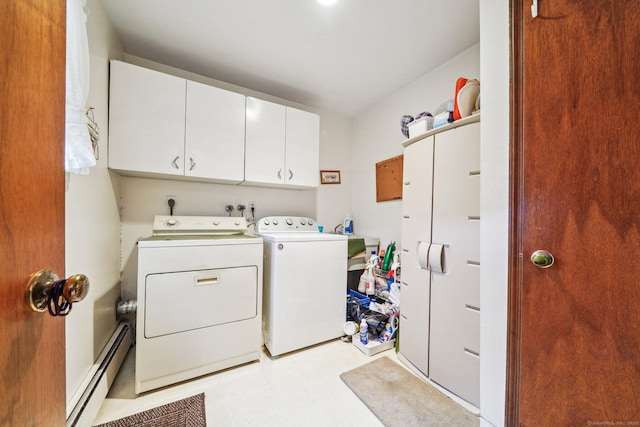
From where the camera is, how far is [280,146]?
2.33 meters

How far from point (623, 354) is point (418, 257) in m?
1.05

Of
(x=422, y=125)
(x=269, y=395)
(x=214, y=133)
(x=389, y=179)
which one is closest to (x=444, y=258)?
(x=422, y=125)

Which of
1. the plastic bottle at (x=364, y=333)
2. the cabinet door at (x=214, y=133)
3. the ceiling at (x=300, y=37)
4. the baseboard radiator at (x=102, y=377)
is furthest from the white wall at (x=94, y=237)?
the plastic bottle at (x=364, y=333)

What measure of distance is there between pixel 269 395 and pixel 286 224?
1.50 metres

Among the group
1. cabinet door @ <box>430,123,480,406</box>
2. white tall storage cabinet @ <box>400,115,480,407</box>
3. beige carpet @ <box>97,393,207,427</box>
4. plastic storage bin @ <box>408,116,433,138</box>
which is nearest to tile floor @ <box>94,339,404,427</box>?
beige carpet @ <box>97,393,207,427</box>

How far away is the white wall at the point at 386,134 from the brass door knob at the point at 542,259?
168 cm

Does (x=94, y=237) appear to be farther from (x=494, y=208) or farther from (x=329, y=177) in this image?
(x=329, y=177)

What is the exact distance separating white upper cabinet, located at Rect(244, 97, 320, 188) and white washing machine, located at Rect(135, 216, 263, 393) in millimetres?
790

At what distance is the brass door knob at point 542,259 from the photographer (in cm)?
75

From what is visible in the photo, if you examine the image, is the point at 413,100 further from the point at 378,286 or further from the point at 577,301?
the point at 577,301

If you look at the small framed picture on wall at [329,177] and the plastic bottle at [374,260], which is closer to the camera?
the plastic bottle at [374,260]

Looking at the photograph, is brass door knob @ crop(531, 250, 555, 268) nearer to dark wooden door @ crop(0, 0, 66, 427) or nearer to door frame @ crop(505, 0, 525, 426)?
door frame @ crop(505, 0, 525, 426)

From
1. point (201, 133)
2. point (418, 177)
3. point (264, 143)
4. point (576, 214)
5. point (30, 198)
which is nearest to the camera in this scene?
point (30, 198)

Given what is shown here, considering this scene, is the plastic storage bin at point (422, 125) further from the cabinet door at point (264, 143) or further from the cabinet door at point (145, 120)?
the cabinet door at point (145, 120)
